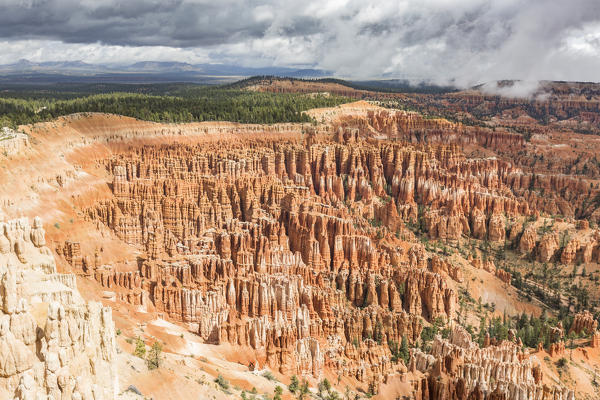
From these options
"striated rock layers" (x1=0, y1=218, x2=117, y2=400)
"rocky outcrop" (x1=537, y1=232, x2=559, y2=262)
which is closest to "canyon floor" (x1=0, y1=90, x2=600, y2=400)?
"striated rock layers" (x1=0, y1=218, x2=117, y2=400)

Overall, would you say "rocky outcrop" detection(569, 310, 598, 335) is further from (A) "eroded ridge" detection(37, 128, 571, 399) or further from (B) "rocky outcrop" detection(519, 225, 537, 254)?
(B) "rocky outcrop" detection(519, 225, 537, 254)

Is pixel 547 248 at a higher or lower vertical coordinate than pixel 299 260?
lower

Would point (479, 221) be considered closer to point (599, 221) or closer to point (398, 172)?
point (398, 172)

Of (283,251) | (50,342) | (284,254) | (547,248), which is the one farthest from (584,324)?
(50,342)

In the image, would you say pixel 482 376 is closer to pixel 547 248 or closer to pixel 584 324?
pixel 584 324

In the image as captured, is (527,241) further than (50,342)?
Yes

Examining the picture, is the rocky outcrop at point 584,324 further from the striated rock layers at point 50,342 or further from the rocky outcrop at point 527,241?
the striated rock layers at point 50,342

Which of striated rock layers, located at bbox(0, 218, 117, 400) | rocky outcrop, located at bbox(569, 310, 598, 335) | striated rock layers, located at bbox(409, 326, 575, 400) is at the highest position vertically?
striated rock layers, located at bbox(0, 218, 117, 400)

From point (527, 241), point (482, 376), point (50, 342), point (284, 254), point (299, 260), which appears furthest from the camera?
point (527, 241)
